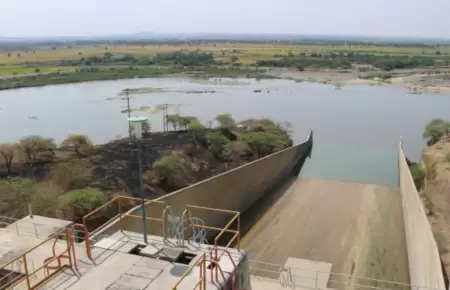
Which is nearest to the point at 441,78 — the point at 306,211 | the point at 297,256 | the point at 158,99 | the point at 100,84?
the point at 158,99

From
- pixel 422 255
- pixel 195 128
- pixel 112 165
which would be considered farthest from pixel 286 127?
pixel 422 255

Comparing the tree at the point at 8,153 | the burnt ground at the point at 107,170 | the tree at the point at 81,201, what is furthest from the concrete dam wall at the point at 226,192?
the tree at the point at 8,153

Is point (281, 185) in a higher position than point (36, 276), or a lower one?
lower

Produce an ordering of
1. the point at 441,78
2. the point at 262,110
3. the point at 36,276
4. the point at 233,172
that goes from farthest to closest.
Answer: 1. the point at 441,78
2. the point at 262,110
3. the point at 233,172
4. the point at 36,276

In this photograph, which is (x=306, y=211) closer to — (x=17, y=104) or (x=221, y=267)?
(x=221, y=267)

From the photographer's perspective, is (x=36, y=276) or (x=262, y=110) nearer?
(x=36, y=276)

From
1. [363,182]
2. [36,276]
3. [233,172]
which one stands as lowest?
[363,182]

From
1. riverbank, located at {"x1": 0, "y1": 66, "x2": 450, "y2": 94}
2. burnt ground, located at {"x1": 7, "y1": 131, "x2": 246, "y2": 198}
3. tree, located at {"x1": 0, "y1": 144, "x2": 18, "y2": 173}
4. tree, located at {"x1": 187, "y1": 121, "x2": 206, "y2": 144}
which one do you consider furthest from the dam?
riverbank, located at {"x1": 0, "y1": 66, "x2": 450, "y2": 94}

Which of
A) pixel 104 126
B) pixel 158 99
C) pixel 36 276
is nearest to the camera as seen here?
pixel 36 276
